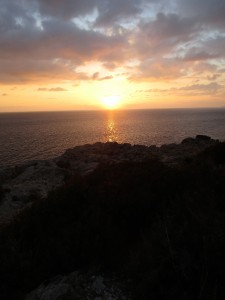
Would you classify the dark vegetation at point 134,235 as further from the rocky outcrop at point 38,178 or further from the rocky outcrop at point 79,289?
the rocky outcrop at point 38,178

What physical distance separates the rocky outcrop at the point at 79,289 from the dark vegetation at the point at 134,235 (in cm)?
26

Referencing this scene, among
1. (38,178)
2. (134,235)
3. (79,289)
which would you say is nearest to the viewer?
(79,289)

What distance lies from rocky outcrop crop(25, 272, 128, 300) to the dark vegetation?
255 mm

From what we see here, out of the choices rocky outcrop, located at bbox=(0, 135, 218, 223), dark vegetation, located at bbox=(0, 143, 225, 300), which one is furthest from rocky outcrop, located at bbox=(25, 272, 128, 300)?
rocky outcrop, located at bbox=(0, 135, 218, 223)

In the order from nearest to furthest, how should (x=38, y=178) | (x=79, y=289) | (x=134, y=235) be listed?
(x=79, y=289) → (x=134, y=235) → (x=38, y=178)

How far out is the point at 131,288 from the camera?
5.58 meters

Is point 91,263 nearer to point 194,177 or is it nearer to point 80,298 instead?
point 80,298

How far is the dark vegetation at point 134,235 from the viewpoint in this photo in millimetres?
5414

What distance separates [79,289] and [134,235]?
2151mm

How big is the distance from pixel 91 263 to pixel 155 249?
1.47 metres

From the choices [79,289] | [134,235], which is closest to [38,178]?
[134,235]

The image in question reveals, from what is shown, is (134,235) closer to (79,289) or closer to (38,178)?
(79,289)

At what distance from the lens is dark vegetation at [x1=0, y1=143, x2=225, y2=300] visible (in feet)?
17.8

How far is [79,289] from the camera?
18.8ft
